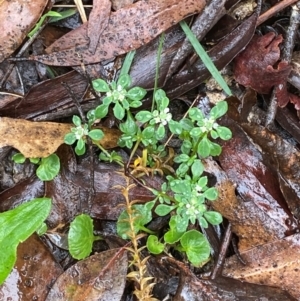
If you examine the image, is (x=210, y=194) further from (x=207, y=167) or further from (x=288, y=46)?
(x=288, y=46)

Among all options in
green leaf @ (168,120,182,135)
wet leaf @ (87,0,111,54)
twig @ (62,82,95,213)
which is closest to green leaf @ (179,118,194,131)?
green leaf @ (168,120,182,135)

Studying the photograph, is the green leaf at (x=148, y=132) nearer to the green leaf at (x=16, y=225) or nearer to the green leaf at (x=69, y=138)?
the green leaf at (x=69, y=138)

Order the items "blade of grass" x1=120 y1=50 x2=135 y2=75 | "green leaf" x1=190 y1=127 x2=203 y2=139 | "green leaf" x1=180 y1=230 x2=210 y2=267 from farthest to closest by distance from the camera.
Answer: "blade of grass" x1=120 y1=50 x2=135 y2=75
"green leaf" x1=180 y1=230 x2=210 y2=267
"green leaf" x1=190 y1=127 x2=203 y2=139

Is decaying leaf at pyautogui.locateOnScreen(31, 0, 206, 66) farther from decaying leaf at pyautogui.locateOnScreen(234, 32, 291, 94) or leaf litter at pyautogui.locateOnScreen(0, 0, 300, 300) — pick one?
decaying leaf at pyautogui.locateOnScreen(234, 32, 291, 94)

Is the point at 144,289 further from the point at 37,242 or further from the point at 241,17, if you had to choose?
the point at 241,17

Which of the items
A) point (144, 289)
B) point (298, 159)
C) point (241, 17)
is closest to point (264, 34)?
point (241, 17)

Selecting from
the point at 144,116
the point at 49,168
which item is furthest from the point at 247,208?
the point at 49,168
